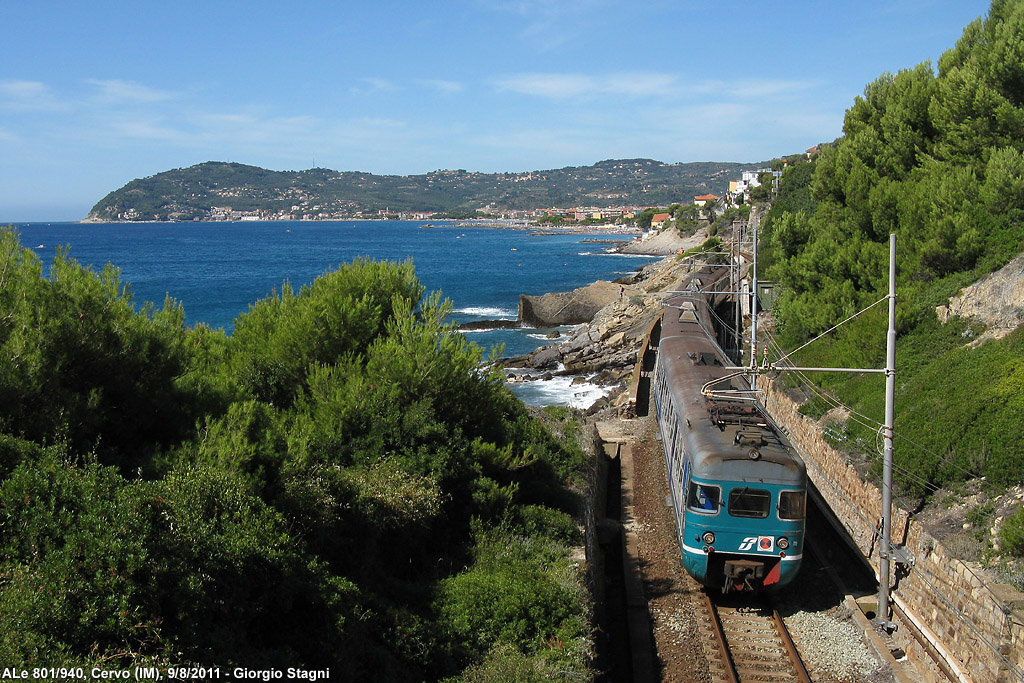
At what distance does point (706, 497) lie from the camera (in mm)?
11102

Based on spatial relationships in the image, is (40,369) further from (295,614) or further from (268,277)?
(268,277)

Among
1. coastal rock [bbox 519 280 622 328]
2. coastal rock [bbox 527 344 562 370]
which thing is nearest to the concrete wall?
coastal rock [bbox 527 344 562 370]

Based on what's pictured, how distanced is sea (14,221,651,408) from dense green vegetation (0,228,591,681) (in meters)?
18.0

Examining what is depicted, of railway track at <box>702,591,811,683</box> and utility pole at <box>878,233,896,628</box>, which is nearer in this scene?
railway track at <box>702,591,811,683</box>

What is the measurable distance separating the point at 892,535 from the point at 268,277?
261ft

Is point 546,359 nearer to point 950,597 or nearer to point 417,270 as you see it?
point 950,597

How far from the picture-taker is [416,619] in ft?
27.1

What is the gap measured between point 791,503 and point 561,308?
148 feet

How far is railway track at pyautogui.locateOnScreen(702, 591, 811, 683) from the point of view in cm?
988

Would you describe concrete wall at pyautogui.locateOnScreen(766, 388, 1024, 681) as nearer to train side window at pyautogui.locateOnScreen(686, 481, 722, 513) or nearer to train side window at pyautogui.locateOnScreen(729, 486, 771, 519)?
train side window at pyautogui.locateOnScreen(729, 486, 771, 519)

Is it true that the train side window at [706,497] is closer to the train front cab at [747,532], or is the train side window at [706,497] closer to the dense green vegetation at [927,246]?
the train front cab at [747,532]

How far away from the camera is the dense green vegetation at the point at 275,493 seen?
5840 mm

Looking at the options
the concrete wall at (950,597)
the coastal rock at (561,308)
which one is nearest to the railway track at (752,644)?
the concrete wall at (950,597)

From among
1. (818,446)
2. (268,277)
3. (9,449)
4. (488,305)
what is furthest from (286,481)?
(268,277)
